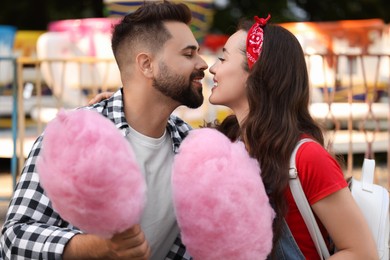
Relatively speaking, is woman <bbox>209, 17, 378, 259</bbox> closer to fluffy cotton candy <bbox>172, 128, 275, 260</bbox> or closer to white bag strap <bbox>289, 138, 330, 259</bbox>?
white bag strap <bbox>289, 138, 330, 259</bbox>

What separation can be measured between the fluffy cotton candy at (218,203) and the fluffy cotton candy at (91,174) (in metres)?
0.20

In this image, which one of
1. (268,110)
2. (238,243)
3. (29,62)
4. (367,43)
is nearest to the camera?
(238,243)

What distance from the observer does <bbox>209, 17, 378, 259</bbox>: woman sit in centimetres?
250

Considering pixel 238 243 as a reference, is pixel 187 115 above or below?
below

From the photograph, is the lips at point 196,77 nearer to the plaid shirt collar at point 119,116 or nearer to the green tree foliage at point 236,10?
the plaid shirt collar at point 119,116

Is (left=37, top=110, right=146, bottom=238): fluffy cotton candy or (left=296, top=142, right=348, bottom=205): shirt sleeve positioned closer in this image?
(left=37, top=110, right=146, bottom=238): fluffy cotton candy

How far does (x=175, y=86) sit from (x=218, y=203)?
26.0 inches

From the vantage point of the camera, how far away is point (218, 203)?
7.37 ft

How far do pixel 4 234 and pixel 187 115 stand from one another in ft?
16.0

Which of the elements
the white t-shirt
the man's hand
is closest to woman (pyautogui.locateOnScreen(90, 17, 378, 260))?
the white t-shirt

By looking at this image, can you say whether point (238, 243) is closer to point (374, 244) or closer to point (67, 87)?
point (374, 244)

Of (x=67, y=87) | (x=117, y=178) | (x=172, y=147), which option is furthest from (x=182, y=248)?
(x=67, y=87)

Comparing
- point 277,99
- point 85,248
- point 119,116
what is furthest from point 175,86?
point 85,248

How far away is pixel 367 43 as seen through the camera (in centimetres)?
1051
